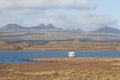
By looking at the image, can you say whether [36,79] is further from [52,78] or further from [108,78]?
[108,78]

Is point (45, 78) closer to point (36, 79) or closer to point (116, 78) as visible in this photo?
point (36, 79)

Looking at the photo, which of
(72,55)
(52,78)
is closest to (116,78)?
(52,78)

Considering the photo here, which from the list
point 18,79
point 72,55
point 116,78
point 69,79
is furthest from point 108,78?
point 72,55

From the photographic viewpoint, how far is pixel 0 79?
1665 inches

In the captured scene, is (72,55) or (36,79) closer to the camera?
(36,79)

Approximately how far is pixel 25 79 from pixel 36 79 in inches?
47.8

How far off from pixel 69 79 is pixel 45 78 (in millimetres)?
3258

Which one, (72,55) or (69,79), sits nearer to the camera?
(69,79)

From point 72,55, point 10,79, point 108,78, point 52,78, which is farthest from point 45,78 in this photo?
point 72,55

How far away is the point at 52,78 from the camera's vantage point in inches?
1687

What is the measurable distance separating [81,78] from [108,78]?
3.02 metres

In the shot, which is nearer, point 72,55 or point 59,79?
point 59,79

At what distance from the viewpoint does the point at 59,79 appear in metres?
41.0

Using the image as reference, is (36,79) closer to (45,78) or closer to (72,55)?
(45,78)
